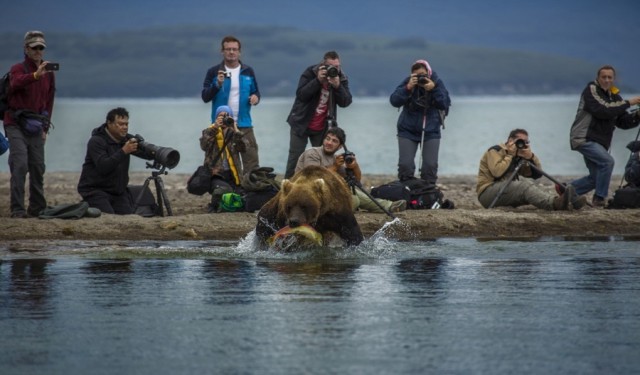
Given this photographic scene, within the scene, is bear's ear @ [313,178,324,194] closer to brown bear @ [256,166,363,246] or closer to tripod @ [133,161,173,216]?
brown bear @ [256,166,363,246]

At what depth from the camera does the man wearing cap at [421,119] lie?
16703 mm

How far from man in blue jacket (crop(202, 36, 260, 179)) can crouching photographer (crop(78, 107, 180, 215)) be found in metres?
1.27

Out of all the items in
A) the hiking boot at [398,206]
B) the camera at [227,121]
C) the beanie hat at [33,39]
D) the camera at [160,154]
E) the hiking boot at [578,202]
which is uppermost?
the beanie hat at [33,39]

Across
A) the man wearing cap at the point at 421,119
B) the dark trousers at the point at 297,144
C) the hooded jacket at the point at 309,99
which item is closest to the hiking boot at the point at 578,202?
the man wearing cap at the point at 421,119

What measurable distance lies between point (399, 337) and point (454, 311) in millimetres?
1041

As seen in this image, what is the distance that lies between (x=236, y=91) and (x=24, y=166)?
300cm

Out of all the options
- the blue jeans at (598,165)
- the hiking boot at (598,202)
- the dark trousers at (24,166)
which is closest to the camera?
the dark trousers at (24,166)

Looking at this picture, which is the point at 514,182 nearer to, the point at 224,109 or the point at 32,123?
the point at 224,109

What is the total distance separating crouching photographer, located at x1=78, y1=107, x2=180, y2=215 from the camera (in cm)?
1540

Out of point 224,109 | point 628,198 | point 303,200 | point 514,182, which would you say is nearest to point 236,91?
point 224,109

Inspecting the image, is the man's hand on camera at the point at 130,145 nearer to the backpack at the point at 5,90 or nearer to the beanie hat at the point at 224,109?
the backpack at the point at 5,90

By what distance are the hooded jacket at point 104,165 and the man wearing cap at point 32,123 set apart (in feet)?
1.88

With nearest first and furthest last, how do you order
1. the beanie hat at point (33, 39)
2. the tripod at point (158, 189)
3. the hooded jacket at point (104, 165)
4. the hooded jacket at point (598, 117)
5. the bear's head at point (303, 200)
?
the bear's head at point (303, 200), the beanie hat at point (33, 39), the hooded jacket at point (104, 165), the tripod at point (158, 189), the hooded jacket at point (598, 117)

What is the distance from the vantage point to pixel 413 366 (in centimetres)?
780
